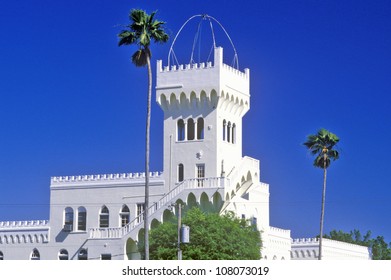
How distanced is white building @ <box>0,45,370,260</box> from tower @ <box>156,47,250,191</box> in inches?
3.4

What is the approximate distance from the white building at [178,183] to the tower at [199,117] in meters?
0.09

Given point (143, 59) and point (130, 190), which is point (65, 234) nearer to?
point (130, 190)

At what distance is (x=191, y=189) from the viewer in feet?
256

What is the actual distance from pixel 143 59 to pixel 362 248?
2080 inches

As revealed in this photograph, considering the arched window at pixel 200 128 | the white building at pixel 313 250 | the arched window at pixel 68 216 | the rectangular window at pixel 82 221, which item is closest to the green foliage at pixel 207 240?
the arched window at pixel 200 128

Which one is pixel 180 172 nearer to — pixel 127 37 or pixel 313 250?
pixel 127 37

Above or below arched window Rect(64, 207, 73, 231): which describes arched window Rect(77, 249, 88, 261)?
below

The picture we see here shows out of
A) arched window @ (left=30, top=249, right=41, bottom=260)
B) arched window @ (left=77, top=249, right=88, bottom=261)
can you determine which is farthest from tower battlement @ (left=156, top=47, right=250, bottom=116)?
arched window @ (left=30, top=249, right=41, bottom=260)

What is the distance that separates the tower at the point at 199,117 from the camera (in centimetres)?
8069

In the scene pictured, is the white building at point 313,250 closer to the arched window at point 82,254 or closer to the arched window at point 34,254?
the arched window at point 82,254

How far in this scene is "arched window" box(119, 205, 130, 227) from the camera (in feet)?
272

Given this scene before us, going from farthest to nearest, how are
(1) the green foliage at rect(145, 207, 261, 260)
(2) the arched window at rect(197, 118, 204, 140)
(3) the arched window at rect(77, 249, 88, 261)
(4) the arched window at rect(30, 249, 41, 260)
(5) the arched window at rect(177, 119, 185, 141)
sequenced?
1. (4) the arched window at rect(30, 249, 41, 260)
2. (3) the arched window at rect(77, 249, 88, 261)
3. (5) the arched window at rect(177, 119, 185, 141)
4. (2) the arched window at rect(197, 118, 204, 140)
5. (1) the green foliage at rect(145, 207, 261, 260)

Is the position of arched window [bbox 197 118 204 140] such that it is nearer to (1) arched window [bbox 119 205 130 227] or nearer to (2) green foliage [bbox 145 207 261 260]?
(1) arched window [bbox 119 205 130 227]

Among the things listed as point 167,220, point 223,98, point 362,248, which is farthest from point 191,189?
point 362,248
